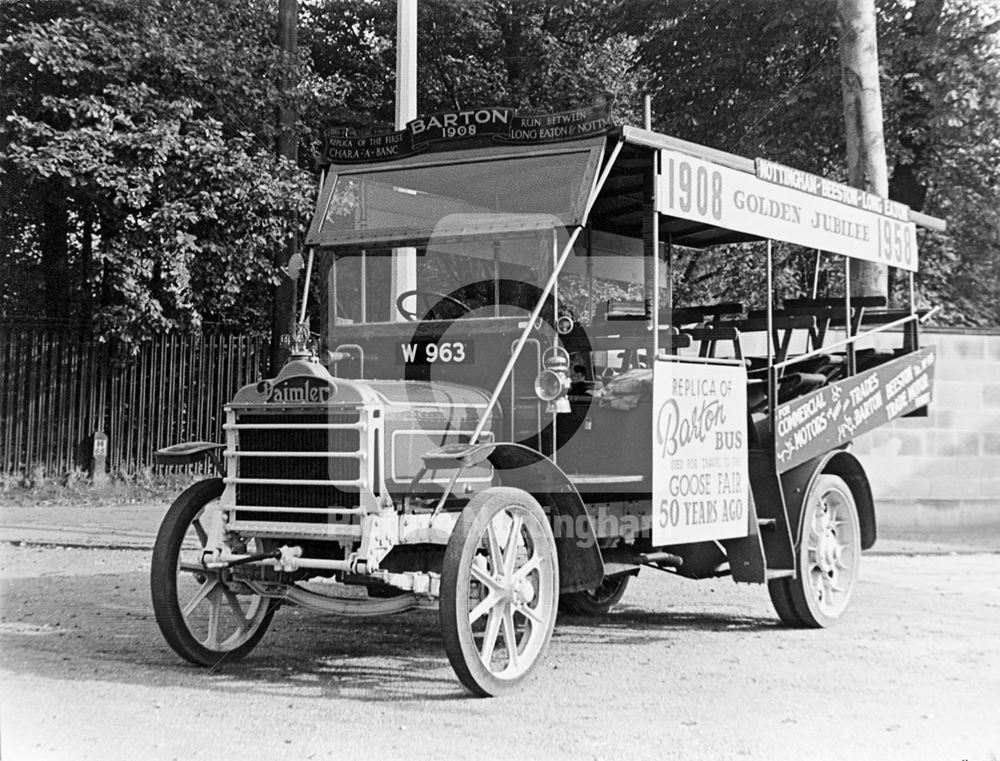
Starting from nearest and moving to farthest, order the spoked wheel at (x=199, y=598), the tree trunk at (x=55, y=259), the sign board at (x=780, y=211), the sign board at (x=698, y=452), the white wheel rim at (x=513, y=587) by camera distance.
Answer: the white wheel rim at (x=513, y=587) → the spoked wheel at (x=199, y=598) → the sign board at (x=698, y=452) → the sign board at (x=780, y=211) → the tree trunk at (x=55, y=259)

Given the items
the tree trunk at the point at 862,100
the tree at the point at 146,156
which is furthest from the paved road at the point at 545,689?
the tree at the point at 146,156

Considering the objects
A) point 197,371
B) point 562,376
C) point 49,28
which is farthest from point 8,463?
point 562,376

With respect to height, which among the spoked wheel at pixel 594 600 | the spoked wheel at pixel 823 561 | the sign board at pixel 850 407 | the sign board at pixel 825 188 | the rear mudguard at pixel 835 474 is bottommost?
the spoked wheel at pixel 594 600

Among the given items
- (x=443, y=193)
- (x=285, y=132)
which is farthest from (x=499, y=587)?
(x=285, y=132)

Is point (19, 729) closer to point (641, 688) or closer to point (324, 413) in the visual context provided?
point (324, 413)

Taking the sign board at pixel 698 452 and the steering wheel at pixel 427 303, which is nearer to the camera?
the sign board at pixel 698 452

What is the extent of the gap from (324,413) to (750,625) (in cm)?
361

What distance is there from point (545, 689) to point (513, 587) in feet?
1.76

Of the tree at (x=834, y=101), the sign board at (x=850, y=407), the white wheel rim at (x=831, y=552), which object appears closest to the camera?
the sign board at (x=850, y=407)

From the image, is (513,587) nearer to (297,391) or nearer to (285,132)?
(297,391)

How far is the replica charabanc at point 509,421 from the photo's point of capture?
20.5 ft

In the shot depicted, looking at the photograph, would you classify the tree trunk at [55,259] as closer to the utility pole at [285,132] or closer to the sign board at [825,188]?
the utility pole at [285,132]

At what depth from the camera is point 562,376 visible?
673cm

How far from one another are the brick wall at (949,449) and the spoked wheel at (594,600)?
5.40m
